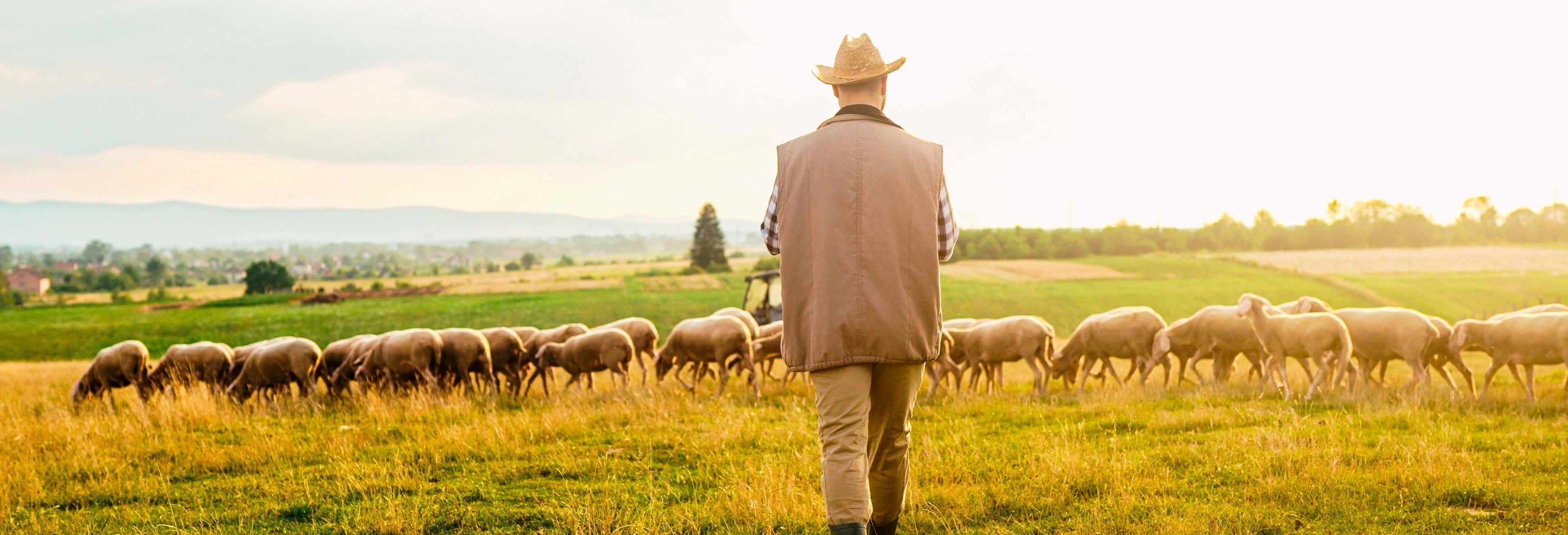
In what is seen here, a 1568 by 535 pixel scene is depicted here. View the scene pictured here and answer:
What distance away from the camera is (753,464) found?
7875mm

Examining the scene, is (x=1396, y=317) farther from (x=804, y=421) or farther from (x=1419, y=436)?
(x=804, y=421)

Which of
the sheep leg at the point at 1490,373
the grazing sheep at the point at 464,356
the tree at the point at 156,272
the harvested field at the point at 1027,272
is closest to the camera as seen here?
the sheep leg at the point at 1490,373

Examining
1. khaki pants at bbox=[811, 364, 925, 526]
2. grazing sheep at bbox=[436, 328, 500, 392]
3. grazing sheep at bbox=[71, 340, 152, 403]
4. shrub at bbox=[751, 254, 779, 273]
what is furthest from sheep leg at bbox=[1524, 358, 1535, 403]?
shrub at bbox=[751, 254, 779, 273]

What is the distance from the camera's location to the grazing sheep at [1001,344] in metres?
14.8

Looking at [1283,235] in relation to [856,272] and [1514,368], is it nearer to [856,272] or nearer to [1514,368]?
[1514,368]

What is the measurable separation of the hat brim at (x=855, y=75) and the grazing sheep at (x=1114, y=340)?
36.5 feet

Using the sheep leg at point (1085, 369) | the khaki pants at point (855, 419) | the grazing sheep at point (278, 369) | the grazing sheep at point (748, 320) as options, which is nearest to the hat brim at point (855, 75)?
the khaki pants at point (855, 419)

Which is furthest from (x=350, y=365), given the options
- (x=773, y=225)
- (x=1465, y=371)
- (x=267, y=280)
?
(x=267, y=280)

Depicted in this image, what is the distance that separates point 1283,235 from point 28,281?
151034 mm

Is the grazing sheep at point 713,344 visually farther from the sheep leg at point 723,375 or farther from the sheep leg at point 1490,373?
the sheep leg at point 1490,373

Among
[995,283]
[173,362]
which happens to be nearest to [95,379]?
[173,362]

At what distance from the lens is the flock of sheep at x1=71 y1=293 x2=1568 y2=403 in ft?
43.3

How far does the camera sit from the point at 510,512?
6570 mm

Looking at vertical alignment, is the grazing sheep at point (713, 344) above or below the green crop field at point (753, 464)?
above
